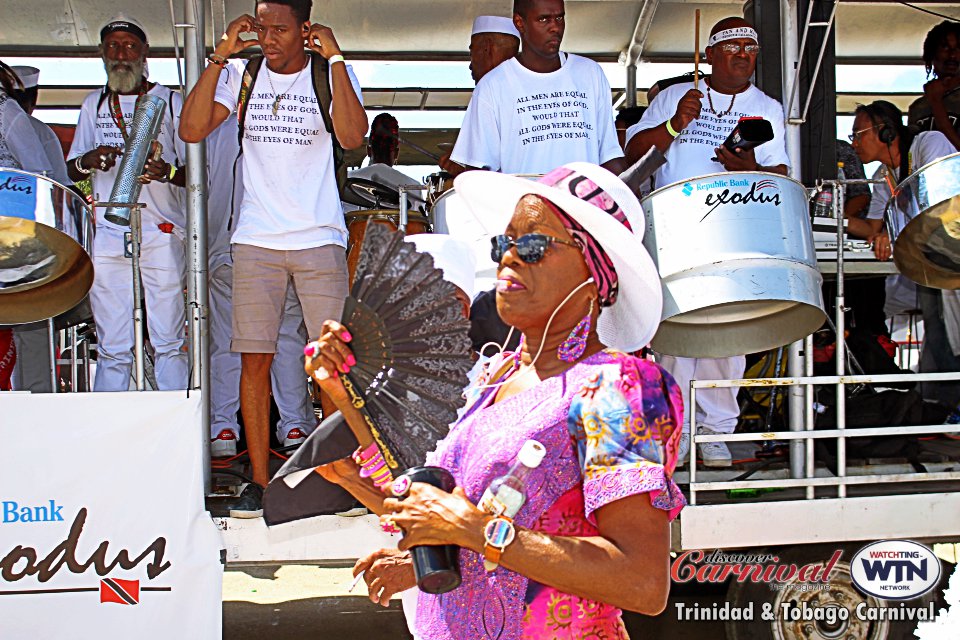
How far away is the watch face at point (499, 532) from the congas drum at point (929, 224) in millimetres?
2710

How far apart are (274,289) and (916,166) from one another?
3.05m

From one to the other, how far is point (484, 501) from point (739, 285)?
1.95m

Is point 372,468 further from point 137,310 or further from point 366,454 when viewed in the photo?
point 137,310

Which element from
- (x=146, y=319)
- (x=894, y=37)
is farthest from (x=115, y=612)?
(x=894, y=37)

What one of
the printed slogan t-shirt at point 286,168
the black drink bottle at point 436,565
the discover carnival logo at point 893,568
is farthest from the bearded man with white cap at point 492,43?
the black drink bottle at point 436,565

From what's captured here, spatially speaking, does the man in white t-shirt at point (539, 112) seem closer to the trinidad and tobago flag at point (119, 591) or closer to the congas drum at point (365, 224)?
Result: the congas drum at point (365, 224)

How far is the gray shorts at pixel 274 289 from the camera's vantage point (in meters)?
3.94

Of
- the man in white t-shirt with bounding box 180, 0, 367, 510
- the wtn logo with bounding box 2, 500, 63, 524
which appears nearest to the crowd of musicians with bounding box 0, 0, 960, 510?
the man in white t-shirt with bounding box 180, 0, 367, 510

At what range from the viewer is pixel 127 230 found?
14.1ft


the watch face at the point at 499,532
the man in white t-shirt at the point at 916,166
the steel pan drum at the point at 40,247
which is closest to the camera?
the watch face at the point at 499,532

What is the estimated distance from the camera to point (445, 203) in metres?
3.61

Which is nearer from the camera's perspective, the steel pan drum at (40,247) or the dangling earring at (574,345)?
the dangling earring at (574,345)

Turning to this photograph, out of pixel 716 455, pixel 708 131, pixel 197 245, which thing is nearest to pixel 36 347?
pixel 197 245

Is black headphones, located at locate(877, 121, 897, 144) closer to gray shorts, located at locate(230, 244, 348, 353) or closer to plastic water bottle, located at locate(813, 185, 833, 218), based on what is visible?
plastic water bottle, located at locate(813, 185, 833, 218)
